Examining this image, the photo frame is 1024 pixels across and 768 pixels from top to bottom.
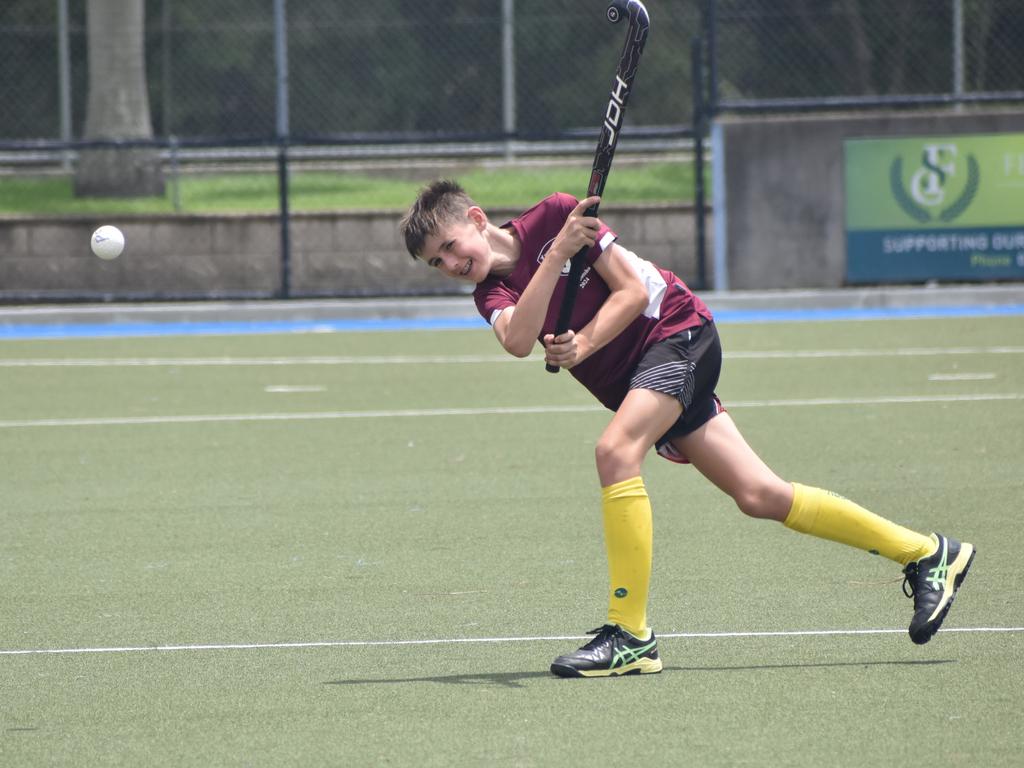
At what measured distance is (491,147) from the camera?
75.2 feet

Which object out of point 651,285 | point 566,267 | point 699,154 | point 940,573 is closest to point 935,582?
point 940,573

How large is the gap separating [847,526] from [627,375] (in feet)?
2.72

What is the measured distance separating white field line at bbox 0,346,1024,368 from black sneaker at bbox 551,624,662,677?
9010 millimetres

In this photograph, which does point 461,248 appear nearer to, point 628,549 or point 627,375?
point 627,375

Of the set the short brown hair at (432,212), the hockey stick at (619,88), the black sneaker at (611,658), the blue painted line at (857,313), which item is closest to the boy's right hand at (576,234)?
the hockey stick at (619,88)

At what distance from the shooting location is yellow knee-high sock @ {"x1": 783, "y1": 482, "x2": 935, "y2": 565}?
17.8ft

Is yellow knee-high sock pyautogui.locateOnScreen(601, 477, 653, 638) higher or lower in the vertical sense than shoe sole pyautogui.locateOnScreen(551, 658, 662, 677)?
higher

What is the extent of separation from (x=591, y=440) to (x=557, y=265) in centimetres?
516

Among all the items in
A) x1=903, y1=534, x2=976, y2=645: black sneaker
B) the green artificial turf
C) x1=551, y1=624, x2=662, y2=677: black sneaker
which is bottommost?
the green artificial turf

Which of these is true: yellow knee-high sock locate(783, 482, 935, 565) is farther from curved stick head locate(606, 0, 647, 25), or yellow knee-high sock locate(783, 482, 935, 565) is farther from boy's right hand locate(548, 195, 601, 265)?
curved stick head locate(606, 0, 647, 25)

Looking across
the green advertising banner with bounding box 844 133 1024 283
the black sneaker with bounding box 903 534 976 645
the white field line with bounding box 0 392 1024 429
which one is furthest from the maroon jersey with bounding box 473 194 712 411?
the green advertising banner with bounding box 844 133 1024 283

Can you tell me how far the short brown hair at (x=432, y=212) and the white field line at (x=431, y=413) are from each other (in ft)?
19.5

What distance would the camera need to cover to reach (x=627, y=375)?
5500mm

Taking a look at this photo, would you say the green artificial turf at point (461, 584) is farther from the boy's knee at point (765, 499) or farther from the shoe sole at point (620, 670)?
the boy's knee at point (765, 499)
